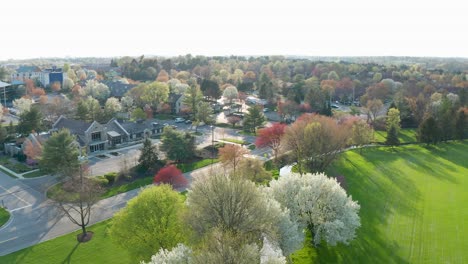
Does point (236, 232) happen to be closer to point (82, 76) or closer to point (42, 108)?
point (42, 108)

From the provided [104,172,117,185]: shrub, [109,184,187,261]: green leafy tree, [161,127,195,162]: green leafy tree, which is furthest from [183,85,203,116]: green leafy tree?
[109,184,187,261]: green leafy tree

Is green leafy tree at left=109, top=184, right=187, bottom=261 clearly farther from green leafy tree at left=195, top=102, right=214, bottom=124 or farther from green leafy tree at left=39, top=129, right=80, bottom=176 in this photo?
green leafy tree at left=195, top=102, right=214, bottom=124

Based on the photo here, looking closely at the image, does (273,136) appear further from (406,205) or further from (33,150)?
(33,150)

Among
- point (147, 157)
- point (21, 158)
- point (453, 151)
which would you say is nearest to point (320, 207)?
point (147, 157)

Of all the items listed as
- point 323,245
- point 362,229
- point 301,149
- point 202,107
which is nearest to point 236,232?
point 323,245

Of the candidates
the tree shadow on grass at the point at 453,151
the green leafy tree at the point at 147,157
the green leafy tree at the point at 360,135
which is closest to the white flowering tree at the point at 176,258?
the green leafy tree at the point at 147,157

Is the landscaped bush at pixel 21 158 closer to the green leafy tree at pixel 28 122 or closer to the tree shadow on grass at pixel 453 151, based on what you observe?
the green leafy tree at pixel 28 122
